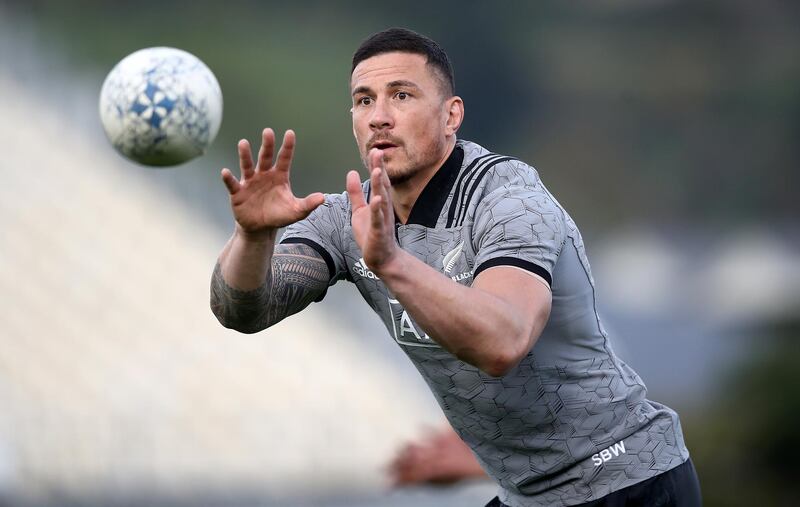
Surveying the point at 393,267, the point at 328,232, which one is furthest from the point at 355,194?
the point at 328,232

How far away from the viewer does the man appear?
14.1ft

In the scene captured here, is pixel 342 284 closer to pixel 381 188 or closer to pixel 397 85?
pixel 397 85

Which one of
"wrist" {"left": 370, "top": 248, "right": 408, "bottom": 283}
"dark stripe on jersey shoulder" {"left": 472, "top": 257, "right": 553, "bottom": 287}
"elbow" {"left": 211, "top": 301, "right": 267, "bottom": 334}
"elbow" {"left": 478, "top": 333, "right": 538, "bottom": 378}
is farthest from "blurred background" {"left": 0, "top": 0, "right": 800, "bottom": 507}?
"wrist" {"left": 370, "top": 248, "right": 408, "bottom": 283}

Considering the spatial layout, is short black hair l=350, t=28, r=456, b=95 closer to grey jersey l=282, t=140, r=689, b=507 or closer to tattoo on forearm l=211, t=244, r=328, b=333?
grey jersey l=282, t=140, r=689, b=507

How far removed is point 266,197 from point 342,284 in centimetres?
1121

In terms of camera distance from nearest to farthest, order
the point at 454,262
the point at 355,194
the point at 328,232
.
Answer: the point at 355,194 → the point at 454,262 → the point at 328,232

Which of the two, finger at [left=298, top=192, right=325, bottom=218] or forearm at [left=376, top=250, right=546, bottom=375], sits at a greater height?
finger at [left=298, top=192, right=325, bottom=218]

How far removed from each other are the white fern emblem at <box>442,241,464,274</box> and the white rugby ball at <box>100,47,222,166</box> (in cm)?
120

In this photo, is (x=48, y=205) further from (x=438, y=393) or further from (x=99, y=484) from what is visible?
(x=438, y=393)

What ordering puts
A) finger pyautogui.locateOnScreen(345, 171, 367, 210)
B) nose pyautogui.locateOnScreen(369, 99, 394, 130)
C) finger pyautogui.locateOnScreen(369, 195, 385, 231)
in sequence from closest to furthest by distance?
finger pyautogui.locateOnScreen(369, 195, 385, 231), finger pyautogui.locateOnScreen(345, 171, 367, 210), nose pyautogui.locateOnScreen(369, 99, 394, 130)

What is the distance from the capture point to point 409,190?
466 centimetres

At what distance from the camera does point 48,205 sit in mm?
15383

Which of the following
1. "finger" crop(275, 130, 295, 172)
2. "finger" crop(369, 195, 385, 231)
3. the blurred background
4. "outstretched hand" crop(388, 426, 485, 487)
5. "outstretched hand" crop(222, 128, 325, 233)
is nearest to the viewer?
"finger" crop(369, 195, 385, 231)

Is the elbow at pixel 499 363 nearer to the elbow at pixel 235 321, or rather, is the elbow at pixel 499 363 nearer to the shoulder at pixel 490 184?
the shoulder at pixel 490 184
